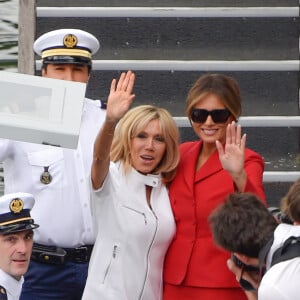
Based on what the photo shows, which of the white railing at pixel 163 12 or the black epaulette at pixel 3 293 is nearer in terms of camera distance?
the black epaulette at pixel 3 293

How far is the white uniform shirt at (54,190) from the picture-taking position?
5.03 metres

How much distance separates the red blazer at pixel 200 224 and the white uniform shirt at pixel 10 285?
1.89 feet

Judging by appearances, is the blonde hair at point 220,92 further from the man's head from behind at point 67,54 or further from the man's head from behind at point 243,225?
the man's head from behind at point 243,225

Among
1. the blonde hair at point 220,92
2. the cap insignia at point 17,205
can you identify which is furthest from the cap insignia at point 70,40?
the cap insignia at point 17,205

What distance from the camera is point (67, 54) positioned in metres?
5.15

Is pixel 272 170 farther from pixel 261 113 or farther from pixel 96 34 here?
pixel 96 34

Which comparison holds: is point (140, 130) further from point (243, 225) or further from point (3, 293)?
point (243, 225)

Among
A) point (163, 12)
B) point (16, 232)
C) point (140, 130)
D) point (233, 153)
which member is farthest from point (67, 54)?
point (163, 12)

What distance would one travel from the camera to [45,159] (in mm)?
5066

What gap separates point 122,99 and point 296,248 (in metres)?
1.14

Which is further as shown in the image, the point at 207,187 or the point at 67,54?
the point at 67,54

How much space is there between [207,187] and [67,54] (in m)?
0.85

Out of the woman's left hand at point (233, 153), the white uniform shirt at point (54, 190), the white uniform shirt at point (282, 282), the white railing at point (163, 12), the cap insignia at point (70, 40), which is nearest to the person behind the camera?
the white uniform shirt at point (282, 282)

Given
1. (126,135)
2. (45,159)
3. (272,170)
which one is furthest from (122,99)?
(272,170)
